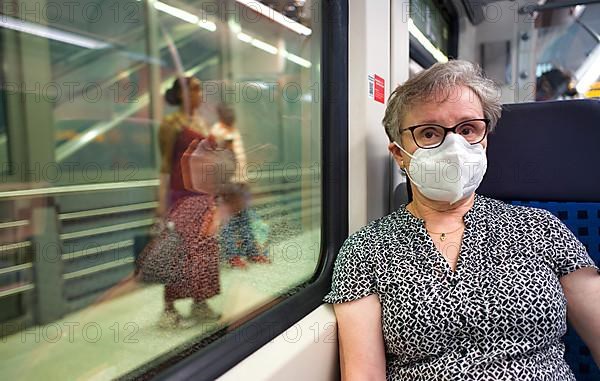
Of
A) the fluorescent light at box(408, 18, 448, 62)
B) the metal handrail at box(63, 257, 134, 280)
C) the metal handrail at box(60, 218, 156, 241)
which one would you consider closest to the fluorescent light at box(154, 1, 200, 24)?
the metal handrail at box(60, 218, 156, 241)

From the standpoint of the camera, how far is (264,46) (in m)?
1.67

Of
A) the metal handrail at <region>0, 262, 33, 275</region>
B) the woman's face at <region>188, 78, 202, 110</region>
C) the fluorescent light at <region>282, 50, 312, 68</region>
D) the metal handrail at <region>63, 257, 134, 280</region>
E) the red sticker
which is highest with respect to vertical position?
the fluorescent light at <region>282, 50, 312, 68</region>

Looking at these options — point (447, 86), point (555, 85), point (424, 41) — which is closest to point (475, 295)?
point (447, 86)

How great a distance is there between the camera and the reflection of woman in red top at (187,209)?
3.97 ft

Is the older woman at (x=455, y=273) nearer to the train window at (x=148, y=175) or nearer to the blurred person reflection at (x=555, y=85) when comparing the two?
the train window at (x=148, y=175)

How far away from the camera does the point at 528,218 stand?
4.34 feet

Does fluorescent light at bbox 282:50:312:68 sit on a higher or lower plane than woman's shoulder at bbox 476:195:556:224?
higher

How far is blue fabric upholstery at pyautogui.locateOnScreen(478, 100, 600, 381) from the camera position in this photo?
5.02 feet

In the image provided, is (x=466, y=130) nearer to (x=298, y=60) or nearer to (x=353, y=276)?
(x=353, y=276)

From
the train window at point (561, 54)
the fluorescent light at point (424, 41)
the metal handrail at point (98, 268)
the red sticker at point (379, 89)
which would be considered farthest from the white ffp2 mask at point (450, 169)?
the train window at point (561, 54)

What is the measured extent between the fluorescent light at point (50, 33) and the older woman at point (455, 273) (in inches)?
36.7

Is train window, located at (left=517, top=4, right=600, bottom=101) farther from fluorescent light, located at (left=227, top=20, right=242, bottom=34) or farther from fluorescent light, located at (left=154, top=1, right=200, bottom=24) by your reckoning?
fluorescent light, located at (left=154, top=1, right=200, bottom=24)

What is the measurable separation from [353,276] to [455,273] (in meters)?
0.29

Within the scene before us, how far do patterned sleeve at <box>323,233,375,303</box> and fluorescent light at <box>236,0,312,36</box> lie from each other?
2.73 ft
